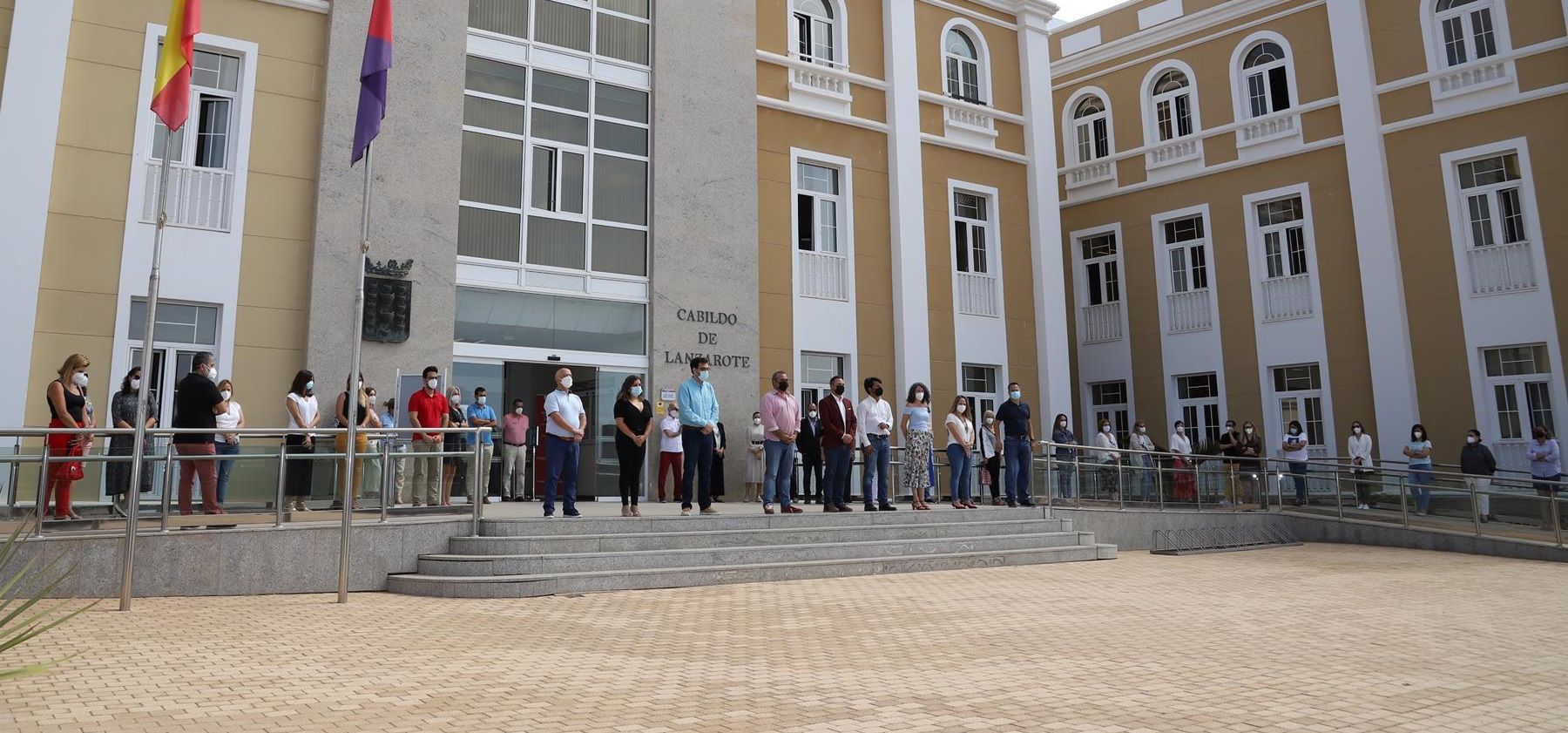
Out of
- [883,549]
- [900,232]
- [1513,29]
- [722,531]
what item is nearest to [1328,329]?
[1513,29]

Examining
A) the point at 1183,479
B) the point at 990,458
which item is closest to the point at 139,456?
the point at 990,458

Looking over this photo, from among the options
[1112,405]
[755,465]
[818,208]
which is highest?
[818,208]

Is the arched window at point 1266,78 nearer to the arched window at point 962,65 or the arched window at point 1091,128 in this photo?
the arched window at point 1091,128

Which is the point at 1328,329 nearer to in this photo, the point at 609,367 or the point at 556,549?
the point at 609,367

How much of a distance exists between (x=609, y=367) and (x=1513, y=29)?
1872cm

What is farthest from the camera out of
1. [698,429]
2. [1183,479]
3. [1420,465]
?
[1420,465]

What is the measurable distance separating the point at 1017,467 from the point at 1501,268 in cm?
1231

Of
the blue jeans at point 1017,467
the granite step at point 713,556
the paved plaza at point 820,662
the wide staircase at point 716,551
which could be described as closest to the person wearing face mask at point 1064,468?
the blue jeans at point 1017,467

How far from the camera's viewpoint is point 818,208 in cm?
1997

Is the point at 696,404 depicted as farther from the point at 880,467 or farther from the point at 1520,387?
the point at 1520,387

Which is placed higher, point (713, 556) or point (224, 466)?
point (224, 466)

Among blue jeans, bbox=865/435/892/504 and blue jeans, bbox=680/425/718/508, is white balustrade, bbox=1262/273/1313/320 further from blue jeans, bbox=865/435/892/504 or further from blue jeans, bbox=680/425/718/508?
blue jeans, bbox=680/425/718/508

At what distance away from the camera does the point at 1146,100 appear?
25625 millimetres

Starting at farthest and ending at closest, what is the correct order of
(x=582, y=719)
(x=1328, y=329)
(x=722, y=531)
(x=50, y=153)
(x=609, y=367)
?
(x=1328, y=329) < (x=609, y=367) < (x=50, y=153) < (x=722, y=531) < (x=582, y=719)
